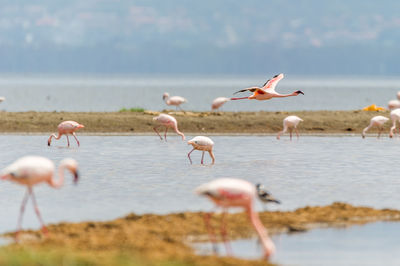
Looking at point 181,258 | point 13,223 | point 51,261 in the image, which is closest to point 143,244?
point 181,258

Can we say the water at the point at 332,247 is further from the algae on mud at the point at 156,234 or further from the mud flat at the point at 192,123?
the mud flat at the point at 192,123

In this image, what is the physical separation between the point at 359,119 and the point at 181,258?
2358 cm

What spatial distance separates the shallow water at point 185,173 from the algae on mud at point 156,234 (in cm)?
91

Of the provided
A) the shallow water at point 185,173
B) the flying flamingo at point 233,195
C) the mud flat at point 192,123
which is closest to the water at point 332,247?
the flying flamingo at point 233,195

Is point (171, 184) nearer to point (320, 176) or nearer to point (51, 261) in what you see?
point (320, 176)

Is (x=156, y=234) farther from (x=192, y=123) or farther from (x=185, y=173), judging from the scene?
(x=192, y=123)

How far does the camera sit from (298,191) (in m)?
14.4

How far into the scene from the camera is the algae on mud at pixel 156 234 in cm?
839

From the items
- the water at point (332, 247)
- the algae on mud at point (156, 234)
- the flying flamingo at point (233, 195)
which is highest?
the flying flamingo at point (233, 195)

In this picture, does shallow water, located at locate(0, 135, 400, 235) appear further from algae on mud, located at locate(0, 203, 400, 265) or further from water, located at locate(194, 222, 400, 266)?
water, located at locate(194, 222, 400, 266)

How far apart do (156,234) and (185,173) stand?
711cm

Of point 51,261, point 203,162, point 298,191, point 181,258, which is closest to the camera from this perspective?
point 51,261

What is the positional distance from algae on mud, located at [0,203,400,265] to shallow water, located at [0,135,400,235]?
91cm

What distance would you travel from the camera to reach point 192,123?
98.1ft
